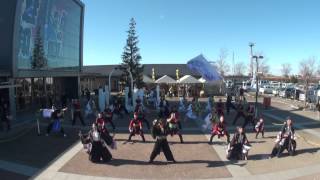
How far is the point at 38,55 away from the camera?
29469 mm

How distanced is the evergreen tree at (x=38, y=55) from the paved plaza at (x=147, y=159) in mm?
11099

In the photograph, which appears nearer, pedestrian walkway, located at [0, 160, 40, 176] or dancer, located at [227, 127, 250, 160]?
pedestrian walkway, located at [0, 160, 40, 176]

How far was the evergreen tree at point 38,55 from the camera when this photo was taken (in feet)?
94.2

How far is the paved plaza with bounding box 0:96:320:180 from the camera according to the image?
40.0ft

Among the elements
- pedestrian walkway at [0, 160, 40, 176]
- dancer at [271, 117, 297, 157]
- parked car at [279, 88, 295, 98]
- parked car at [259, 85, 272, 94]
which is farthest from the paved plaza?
parked car at [259, 85, 272, 94]

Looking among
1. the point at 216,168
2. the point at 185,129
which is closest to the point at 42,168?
the point at 216,168

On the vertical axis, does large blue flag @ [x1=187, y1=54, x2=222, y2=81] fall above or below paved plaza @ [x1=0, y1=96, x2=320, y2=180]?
above

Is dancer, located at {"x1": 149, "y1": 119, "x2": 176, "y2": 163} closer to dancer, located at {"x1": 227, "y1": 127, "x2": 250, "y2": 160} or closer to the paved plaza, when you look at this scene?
the paved plaza

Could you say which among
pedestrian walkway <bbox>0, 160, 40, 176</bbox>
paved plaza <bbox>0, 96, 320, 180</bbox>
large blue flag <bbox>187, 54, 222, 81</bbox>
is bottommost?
pedestrian walkway <bbox>0, 160, 40, 176</bbox>

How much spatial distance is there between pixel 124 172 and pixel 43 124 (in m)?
11.6

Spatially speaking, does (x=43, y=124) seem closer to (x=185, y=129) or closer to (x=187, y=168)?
(x=185, y=129)

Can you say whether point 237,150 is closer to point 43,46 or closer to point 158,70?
point 43,46

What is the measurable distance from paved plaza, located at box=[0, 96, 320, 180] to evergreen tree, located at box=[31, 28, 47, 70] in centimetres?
1110

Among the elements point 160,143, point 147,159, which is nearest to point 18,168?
point 147,159
